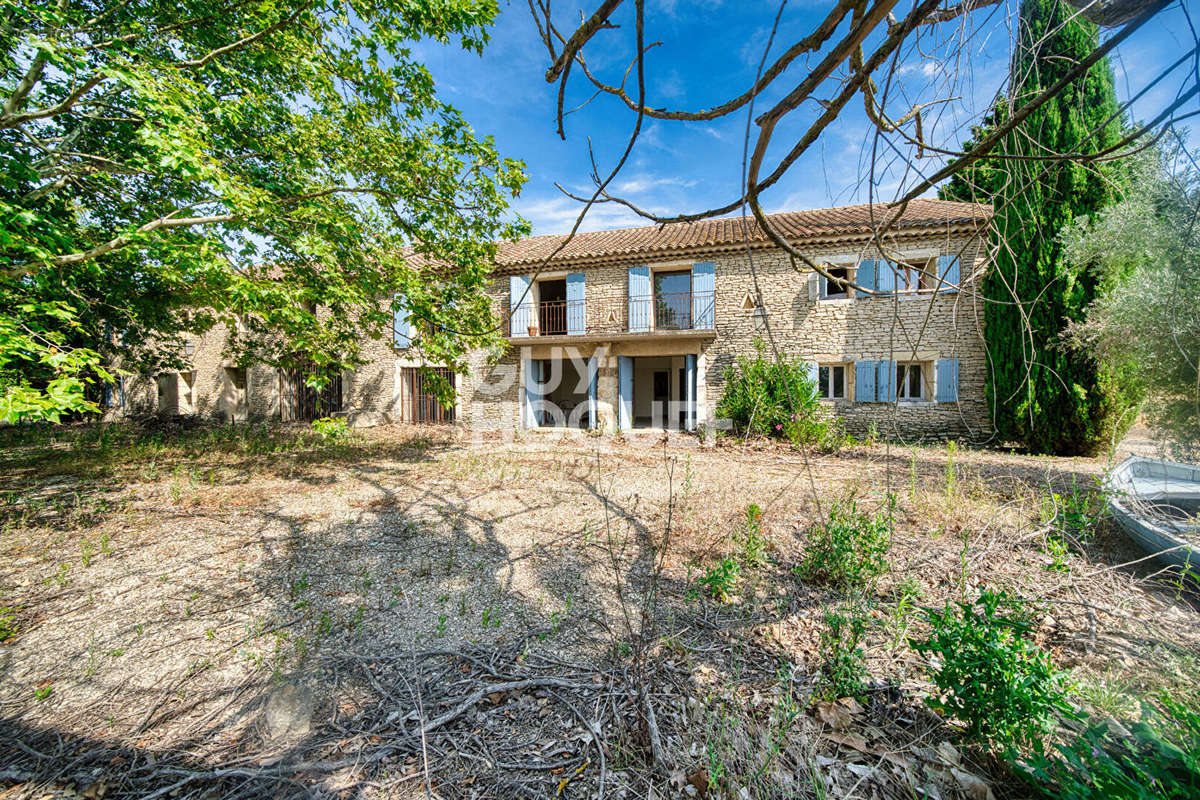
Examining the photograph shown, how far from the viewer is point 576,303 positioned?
11344 millimetres

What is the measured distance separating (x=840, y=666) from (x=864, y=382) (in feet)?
30.4

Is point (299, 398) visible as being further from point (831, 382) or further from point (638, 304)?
point (831, 382)

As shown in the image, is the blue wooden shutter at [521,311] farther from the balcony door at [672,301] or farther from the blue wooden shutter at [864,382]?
the blue wooden shutter at [864,382]

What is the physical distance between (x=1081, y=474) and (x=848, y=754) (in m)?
7.68

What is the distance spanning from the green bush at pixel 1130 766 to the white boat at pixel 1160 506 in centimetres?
130

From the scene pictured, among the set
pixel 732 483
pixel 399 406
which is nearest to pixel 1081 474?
pixel 732 483

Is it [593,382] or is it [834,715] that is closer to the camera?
[834,715]

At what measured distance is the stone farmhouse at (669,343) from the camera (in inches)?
353

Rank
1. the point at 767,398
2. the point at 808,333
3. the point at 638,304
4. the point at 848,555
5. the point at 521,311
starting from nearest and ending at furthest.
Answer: the point at 848,555 < the point at 767,398 < the point at 808,333 < the point at 638,304 < the point at 521,311

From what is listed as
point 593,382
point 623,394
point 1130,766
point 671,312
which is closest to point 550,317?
point 593,382

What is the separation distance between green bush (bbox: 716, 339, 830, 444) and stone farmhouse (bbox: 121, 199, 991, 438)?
1.14 ft

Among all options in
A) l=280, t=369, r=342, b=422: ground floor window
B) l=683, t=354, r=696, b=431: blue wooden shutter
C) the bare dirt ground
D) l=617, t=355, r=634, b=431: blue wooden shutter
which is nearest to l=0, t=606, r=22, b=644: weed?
the bare dirt ground

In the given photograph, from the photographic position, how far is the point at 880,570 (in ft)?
8.77

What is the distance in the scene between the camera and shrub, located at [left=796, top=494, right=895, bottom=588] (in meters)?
2.80
